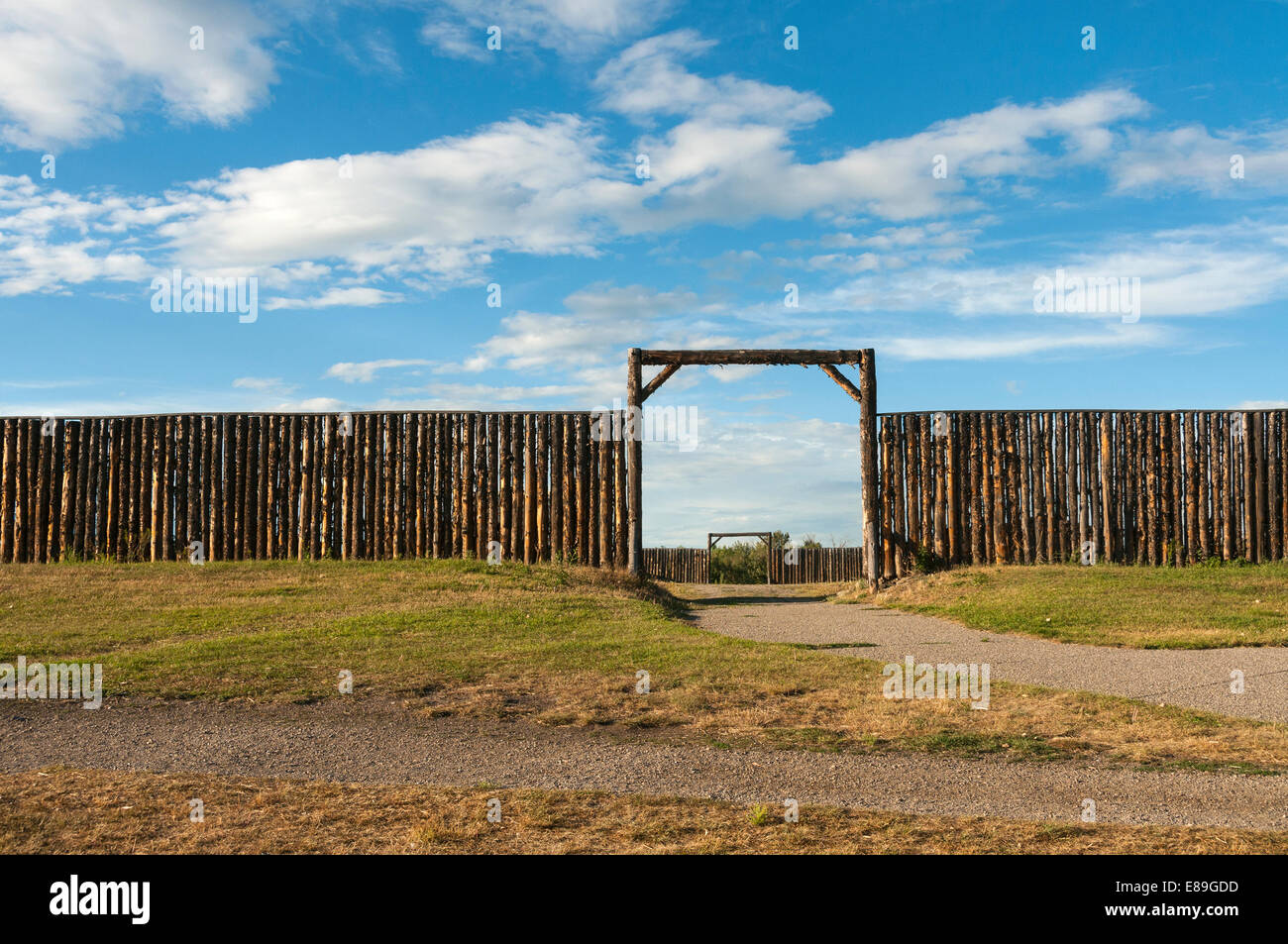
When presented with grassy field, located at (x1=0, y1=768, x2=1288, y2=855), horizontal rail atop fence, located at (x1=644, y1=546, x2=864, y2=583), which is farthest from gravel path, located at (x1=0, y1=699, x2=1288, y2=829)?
horizontal rail atop fence, located at (x1=644, y1=546, x2=864, y2=583)

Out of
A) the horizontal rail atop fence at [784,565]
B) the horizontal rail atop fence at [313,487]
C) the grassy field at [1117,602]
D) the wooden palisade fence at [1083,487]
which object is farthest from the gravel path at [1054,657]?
the horizontal rail atop fence at [784,565]

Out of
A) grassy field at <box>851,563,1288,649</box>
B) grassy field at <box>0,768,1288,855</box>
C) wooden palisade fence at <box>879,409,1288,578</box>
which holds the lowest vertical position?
grassy field at <box>0,768,1288,855</box>

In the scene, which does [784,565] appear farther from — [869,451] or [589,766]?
[589,766]

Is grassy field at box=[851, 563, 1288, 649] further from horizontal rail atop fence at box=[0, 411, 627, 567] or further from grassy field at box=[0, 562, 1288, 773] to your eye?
horizontal rail atop fence at box=[0, 411, 627, 567]

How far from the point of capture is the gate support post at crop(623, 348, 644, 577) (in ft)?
56.5

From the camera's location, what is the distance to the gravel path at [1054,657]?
824cm

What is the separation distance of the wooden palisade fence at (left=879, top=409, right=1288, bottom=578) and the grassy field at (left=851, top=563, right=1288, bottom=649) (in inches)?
35.4

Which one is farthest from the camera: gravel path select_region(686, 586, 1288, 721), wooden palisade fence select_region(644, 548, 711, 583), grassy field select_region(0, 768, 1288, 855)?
wooden palisade fence select_region(644, 548, 711, 583)

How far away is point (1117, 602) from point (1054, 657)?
417 centimetres

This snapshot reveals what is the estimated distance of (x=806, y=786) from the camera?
5477 millimetres
